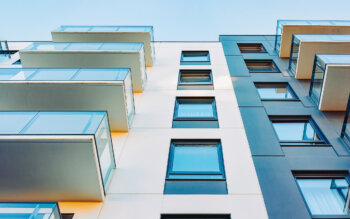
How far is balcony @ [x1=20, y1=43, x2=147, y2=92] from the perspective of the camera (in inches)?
517

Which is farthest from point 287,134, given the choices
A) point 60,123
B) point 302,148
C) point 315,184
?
point 60,123

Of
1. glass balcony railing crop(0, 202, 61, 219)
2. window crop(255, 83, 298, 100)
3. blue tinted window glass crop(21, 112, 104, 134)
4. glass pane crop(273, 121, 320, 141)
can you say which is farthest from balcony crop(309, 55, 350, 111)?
glass balcony railing crop(0, 202, 61, 219)

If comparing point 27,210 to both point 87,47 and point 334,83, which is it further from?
point 334,83

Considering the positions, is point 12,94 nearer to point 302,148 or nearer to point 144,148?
point 144,148

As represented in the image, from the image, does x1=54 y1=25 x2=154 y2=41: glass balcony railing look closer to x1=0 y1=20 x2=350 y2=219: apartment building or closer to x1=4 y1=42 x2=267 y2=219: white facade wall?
x1=0 y1=20 x2=350 y2=219: apartment building

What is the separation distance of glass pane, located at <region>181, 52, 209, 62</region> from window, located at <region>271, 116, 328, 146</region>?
25.3ft

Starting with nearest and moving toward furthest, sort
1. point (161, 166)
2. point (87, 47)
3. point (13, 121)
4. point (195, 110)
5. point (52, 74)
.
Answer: point (13, 121)
point (161, 166)
point (52, 74)
point (195, 110)
point (87, 47)

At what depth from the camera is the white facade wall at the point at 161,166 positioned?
7317mm

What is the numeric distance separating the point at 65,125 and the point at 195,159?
438cm

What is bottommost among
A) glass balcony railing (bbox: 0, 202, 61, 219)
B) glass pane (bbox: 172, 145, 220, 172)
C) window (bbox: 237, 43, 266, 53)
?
glass balcony railing (bbox: 0, 202, 61, 219)

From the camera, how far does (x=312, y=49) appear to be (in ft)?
45.4

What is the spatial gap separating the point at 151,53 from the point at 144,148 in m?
8.43

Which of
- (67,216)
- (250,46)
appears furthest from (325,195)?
(250,46)

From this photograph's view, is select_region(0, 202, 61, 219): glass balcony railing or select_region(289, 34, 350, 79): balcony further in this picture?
select_region(289, 34, 350, 79): balcony
